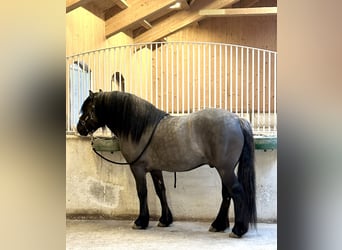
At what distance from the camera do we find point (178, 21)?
7910mm

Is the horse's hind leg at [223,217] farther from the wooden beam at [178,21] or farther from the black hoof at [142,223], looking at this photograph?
the wooden beam at [178,21]

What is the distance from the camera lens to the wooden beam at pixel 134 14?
241 inches

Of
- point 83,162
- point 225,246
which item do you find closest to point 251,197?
point 225,246

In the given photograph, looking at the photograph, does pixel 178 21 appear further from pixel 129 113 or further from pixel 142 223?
pixel 142 223

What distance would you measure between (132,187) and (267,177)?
1.43m

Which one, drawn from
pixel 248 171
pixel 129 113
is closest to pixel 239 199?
pixel 248 171

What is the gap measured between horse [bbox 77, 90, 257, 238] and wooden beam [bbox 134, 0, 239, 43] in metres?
4.40

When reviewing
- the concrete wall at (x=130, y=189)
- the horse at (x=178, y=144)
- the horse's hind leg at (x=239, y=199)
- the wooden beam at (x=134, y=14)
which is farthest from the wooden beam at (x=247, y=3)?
the horse's hind leg at (x=239, y=199)

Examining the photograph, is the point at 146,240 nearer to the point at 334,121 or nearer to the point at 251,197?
the point at 251,197

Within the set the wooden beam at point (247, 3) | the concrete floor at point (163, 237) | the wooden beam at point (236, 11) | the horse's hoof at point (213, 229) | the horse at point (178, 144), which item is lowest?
the concrete floor at point (163, 237)

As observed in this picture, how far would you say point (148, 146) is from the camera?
12.4ft

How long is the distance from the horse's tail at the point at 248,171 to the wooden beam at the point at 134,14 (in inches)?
129

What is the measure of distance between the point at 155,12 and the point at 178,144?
3.25 m

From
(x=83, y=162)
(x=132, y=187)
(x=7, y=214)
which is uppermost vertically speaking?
(x=7, y=214)
